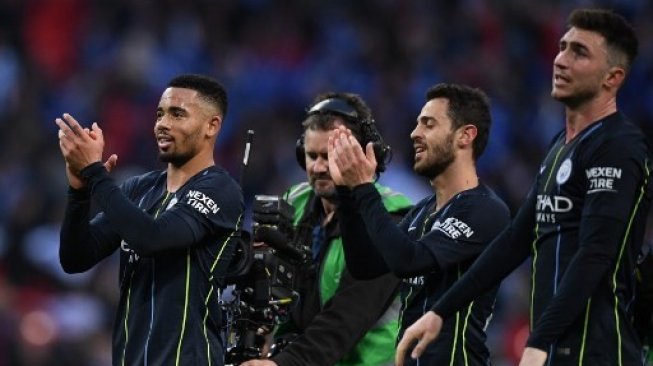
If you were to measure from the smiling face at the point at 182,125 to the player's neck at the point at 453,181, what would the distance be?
0.90 metres

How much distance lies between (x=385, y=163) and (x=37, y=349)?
442cm

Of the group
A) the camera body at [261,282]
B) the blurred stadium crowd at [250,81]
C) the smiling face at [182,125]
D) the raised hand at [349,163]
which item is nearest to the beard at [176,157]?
the smiling face at [182,125]

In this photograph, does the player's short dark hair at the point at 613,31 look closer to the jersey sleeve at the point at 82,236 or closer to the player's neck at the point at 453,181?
the player's neck at the point at 453,181

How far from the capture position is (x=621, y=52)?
14.8 ft

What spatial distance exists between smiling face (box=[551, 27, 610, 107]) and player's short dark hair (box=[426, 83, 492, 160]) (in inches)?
41.3

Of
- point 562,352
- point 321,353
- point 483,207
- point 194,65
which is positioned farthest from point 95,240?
point 194,65

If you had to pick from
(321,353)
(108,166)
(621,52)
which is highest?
(621,52)

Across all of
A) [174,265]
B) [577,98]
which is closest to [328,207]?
[174,265]

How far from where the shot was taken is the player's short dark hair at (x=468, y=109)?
5535mm

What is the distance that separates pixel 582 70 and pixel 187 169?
5.55 feet

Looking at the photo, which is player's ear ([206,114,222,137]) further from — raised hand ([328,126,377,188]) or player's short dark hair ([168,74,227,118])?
raised hand ([328,126,377,188])

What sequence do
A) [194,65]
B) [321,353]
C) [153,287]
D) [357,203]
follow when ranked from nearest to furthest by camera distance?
[357,203], [153,287], [321,353], [194,65]

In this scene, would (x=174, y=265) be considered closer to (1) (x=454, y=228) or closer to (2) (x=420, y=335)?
(1) (x=454, y=228)

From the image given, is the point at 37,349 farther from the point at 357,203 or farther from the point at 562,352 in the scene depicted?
the point at 562,352
